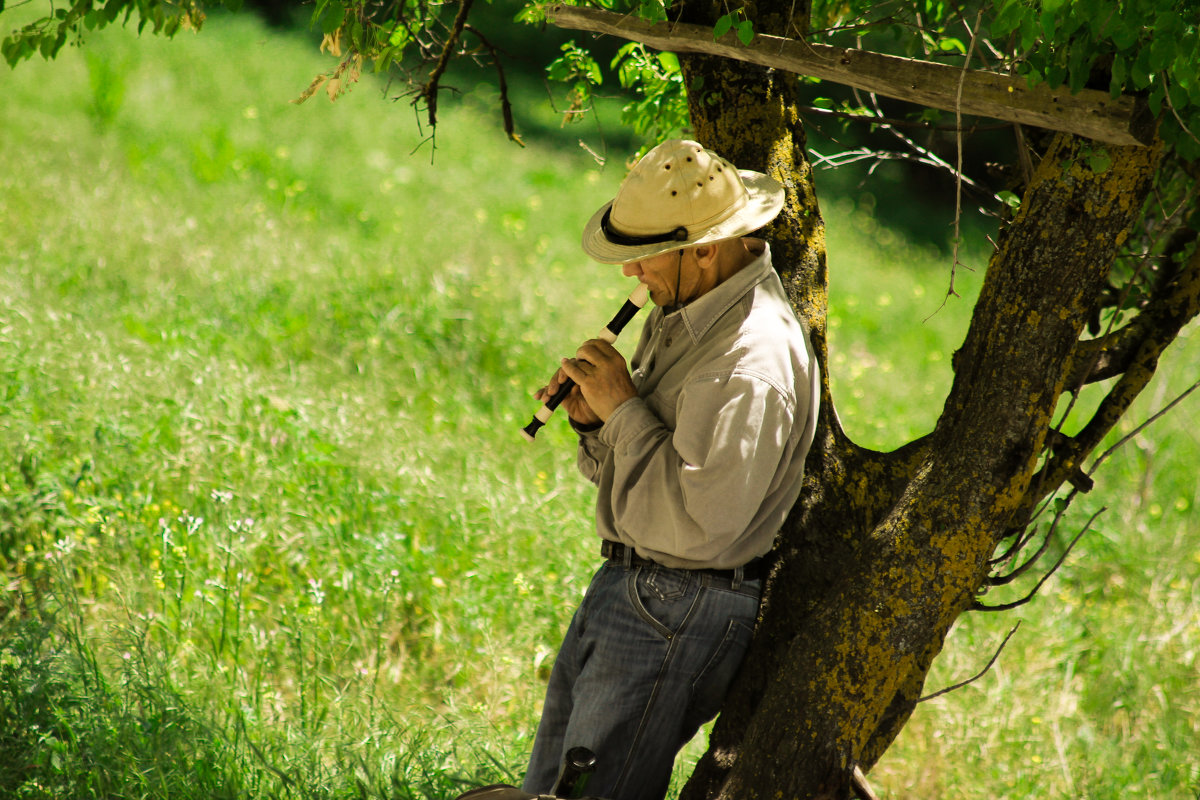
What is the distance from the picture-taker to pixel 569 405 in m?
2.48

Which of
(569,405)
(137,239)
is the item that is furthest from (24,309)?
(569,405)

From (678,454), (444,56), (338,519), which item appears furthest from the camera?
(338,519)

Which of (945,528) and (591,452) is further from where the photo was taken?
(591,452)

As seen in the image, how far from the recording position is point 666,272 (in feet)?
7.52

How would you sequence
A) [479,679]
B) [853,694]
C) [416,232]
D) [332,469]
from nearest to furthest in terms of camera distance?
[853,694] → [479,679] → [332,469] → [416,232]

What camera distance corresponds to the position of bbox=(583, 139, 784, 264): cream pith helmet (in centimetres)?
219

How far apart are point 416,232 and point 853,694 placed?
7432 mm

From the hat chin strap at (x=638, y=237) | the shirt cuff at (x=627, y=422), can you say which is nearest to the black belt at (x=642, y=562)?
the shirt cuff at (x=627, y=422)

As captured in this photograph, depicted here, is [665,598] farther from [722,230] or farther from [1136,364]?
[1136,364]

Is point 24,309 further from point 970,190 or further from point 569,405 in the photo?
point 970,190

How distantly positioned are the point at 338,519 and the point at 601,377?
272 cm

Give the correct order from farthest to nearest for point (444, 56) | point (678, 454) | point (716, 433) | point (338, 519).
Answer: point (338, 519) < point (444, 56) < point (678, 454) < point (716, 433)

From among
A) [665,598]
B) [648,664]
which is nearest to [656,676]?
[648,664]

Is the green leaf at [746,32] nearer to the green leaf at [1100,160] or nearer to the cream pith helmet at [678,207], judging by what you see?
the cream pith helmet at [678,207]
